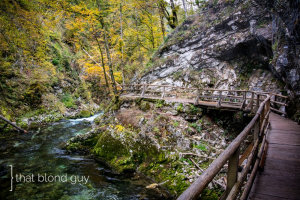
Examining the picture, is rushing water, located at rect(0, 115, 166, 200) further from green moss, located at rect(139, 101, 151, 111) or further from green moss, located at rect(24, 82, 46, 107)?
green moss, located at rect(24, 82, 46, 107)

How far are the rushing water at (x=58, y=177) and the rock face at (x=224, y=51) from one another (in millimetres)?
9823

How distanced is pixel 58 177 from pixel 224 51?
14.8m

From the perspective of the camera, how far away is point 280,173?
10.4 feet

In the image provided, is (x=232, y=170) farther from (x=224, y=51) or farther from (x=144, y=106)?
(x=224, y=51)

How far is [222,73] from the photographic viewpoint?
44.9 feet

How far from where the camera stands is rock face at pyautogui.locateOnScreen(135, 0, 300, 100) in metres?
11.4

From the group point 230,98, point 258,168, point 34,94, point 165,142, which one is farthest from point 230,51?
point 34,94

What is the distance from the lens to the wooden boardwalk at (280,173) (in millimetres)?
2586

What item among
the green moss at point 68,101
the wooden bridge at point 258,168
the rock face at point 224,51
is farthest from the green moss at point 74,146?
the green moss at point 68,101

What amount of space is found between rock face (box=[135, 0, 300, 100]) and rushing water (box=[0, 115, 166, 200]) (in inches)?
387

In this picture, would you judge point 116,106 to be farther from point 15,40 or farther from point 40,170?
point 15,40

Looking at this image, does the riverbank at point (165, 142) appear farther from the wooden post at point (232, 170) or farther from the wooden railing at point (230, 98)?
the wooden post at point (232, 170)

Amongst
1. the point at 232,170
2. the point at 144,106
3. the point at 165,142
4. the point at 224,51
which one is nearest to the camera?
the point at 232,170

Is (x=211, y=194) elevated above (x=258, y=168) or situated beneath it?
situated beneath
